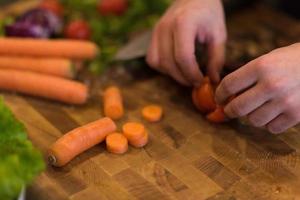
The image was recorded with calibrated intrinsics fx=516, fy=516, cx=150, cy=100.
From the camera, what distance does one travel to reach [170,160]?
1199mm

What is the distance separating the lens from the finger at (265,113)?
1131mm

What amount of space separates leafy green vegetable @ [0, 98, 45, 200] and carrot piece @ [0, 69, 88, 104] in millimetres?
339

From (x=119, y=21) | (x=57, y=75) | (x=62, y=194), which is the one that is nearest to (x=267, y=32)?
(x=119, y=21)

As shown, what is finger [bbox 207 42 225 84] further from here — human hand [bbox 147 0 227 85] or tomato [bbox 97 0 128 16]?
tomato [bbox 97 0 128 16]

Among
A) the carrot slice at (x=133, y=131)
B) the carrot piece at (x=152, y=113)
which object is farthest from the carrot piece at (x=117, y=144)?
the carrot piece at (x=152, y=113)

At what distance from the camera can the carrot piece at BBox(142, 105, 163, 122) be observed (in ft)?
4.34

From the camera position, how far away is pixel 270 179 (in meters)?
Answer: 1.15

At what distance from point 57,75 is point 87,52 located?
12cm

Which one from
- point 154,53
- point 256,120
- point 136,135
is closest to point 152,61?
point 154,53

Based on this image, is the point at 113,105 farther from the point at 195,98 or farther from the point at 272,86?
the point at 272,86

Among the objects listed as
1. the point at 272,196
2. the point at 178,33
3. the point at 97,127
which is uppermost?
the point at 178,33

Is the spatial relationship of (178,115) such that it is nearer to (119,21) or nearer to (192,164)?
(192,164)

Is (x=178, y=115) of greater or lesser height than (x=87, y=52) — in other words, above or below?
below

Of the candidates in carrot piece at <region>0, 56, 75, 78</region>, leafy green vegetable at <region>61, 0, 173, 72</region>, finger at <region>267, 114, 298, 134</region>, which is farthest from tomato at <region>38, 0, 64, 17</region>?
finger at <region>267, 114, 298, 134</region>
